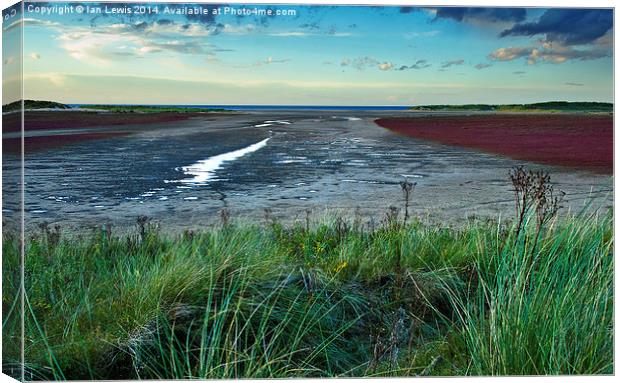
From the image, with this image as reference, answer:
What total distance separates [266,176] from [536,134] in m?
1.62

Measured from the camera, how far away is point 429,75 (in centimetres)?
569

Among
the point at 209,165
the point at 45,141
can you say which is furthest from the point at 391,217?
the point at 45,141

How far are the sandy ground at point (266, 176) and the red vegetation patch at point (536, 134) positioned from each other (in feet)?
0.23

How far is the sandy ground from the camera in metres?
5.43

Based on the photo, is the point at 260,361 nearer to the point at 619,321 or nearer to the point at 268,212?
the point at 268,212

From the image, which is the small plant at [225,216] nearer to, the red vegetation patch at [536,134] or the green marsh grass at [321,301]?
the green marsh grass at [321,301]

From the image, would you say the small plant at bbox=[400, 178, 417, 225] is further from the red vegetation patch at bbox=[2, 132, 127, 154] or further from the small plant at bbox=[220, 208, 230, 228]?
the red vegetation patch at bbox=[2, 132, 127, 154]

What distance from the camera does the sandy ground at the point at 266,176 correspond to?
5.43m

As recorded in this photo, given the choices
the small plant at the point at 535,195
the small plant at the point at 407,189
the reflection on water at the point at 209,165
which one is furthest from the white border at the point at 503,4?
the small plant at the point at 407,189

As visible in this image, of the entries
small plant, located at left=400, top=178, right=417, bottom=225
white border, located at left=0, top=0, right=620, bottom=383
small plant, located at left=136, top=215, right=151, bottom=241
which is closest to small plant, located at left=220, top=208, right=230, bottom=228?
small plant, located at left=136, top=215, right=151, bottom=241

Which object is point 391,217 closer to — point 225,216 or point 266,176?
point 266,176

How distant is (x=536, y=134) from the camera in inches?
231

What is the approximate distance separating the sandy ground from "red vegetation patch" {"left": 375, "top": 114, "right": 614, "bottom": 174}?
7 centimetres

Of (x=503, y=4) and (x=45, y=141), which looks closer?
(x=45, y=141)
